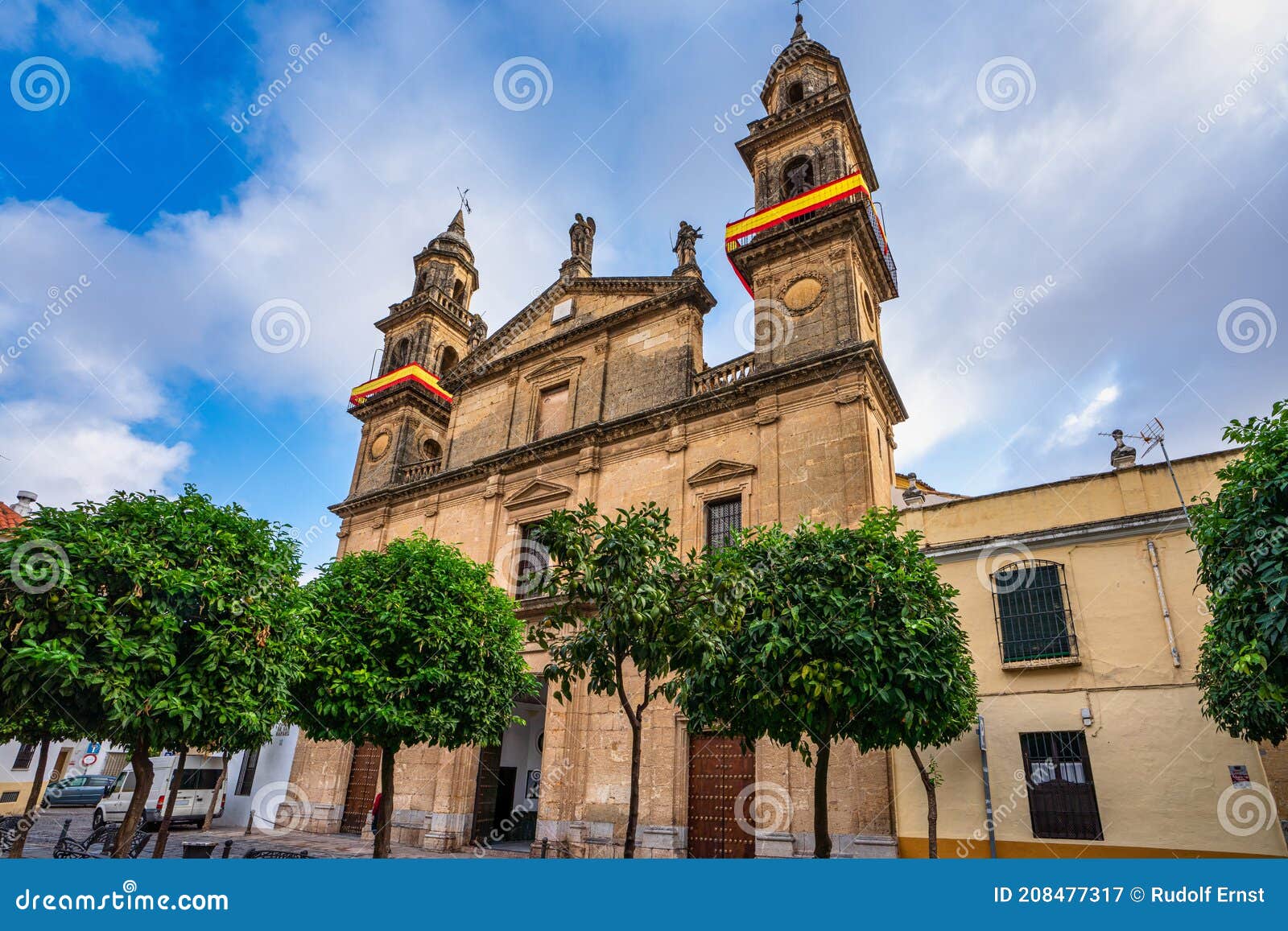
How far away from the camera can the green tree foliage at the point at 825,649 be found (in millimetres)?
8609

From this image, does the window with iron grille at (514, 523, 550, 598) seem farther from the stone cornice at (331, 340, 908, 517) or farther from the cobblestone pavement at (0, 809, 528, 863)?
the cobblestone pavement at (0, 809, 528, 863)

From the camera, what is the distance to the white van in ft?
64.4

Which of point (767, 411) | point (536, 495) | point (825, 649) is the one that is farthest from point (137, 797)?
point (767, 411)

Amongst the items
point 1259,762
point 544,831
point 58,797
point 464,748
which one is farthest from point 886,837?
point 58,797

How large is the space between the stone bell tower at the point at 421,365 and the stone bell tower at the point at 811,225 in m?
12.0

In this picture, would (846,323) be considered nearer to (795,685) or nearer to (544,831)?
(795,685)

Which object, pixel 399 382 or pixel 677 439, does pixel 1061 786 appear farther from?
pixel 399 382

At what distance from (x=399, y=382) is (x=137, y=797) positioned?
1831cm

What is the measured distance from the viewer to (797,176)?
19641 mm

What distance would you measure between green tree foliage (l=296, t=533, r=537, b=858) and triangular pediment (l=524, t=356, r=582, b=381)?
954 cm

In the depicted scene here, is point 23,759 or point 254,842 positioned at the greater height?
point 23,759

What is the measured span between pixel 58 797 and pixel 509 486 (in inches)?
886

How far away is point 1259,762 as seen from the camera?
35.3 ft

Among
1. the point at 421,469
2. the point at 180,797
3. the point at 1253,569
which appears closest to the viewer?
the point at 1253,569
